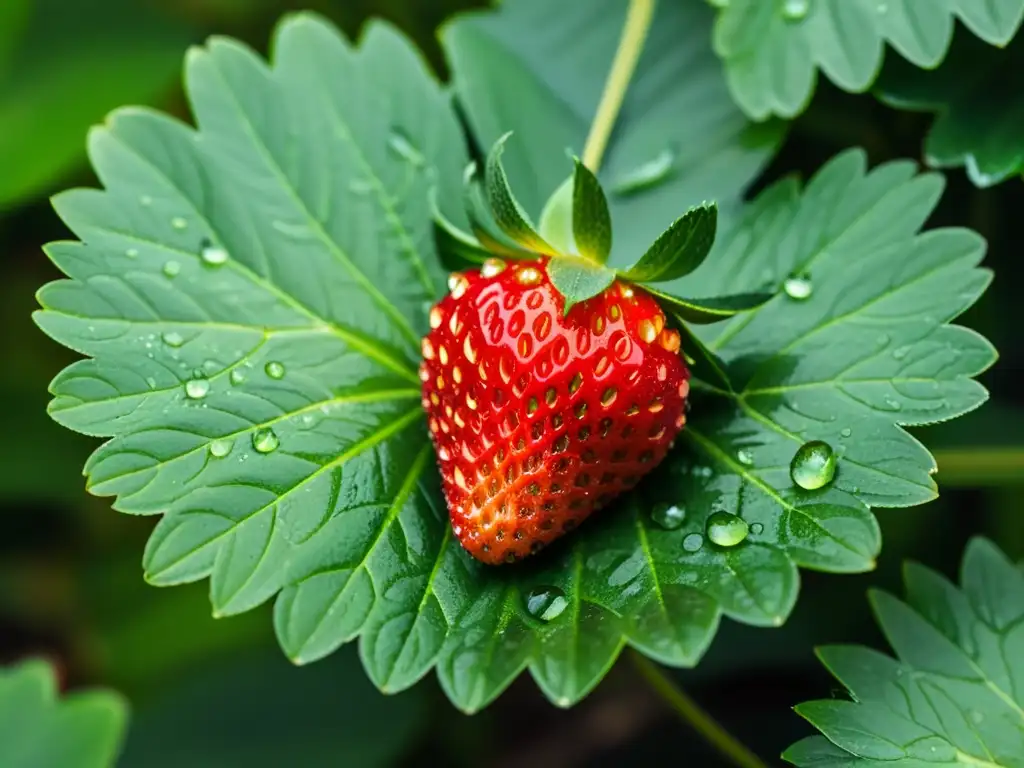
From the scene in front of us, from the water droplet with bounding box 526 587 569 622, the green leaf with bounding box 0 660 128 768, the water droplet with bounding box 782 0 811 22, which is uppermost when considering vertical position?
the water droplet with bounding box 782 0 811 22

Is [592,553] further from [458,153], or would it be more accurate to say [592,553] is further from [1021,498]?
[1021,498]

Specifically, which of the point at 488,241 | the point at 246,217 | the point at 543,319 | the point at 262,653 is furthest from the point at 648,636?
the point at 262,653

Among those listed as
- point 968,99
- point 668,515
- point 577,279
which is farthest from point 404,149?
point 968,99

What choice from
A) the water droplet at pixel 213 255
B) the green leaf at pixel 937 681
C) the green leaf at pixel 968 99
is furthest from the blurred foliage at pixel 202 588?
the water droplet at pixel 213 255

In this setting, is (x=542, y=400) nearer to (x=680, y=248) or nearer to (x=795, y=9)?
(x=680, y=248)

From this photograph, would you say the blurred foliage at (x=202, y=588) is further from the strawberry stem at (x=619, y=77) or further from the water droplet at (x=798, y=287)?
the water droplet at (x=798, y=287)

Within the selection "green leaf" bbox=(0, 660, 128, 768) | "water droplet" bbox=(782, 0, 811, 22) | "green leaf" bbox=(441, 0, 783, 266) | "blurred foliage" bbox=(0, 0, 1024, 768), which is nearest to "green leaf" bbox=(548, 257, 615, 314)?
"green leaf" bbox=(441, 0, 783, 266)

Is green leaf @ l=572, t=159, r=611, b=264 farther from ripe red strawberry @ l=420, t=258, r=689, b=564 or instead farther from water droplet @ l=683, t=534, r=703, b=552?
water droplet @ l=683, t=534, r=703, b=552
